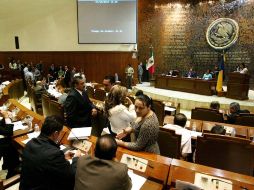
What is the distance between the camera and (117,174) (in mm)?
1647

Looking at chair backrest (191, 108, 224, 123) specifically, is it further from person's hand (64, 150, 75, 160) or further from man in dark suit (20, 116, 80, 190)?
man in dark suit (20, 116, 80, 190)

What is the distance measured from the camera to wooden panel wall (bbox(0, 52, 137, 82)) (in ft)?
46.3

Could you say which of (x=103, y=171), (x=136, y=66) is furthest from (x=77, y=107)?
(x=136, y=66)

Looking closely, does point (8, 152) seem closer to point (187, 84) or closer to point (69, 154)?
point (69, 154)

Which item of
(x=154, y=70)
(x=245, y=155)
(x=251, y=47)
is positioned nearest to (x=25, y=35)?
(x=154, y=70)

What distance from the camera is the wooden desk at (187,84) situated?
9977 mm

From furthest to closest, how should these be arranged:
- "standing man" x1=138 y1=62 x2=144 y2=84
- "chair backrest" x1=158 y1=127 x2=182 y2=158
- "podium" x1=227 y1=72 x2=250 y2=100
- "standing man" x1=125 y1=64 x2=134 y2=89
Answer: "standing man" x1=138 y1=62 x2=144 y2=84 < "standing man" x1=125 y1=64 x2=134 y2=89 < "podium" x1=227 y1=72 x2=250 y2=100 < "chair backrest" x1=158 y1=127 x2=182 y2=158

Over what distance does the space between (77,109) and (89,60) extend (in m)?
11.3

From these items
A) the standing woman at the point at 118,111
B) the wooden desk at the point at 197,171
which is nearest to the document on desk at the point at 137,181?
the wooden desk at the point at 197,171

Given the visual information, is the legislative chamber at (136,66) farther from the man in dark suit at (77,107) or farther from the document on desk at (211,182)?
the document on desk at (211,182)

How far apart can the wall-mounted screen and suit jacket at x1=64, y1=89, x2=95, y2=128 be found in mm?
10300

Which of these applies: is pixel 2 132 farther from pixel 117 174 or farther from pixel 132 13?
pixel 132 13

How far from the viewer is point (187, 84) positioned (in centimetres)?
1070

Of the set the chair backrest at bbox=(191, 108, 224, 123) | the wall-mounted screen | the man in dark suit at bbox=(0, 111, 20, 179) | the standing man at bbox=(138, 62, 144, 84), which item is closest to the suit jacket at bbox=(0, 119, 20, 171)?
the man in dark suit at bbox=(0, 111, 20, 179)
